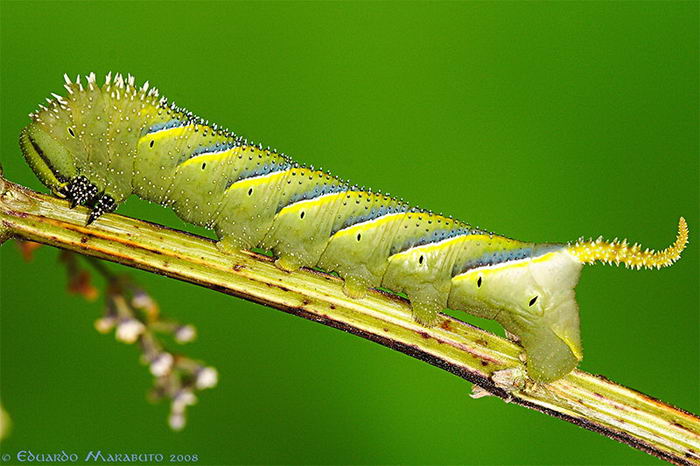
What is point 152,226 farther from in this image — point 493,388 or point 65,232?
point 493,388

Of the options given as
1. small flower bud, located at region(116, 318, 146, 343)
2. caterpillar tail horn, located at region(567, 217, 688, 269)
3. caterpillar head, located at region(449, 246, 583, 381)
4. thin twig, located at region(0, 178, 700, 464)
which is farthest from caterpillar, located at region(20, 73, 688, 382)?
small flower bud, located at region(116, 318, 146, 343)

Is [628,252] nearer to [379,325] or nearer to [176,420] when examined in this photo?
[379,325]

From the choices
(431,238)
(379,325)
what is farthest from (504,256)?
(379,325)

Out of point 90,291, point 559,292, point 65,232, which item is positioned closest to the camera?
point 65,232

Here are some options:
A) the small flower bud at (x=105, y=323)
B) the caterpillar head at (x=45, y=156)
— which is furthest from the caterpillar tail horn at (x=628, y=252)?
the caterpillar head at (x=45, y=156)

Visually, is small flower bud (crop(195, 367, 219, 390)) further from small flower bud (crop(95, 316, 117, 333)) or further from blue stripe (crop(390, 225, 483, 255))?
blue stripe (crop(390, 225, 483, 255))

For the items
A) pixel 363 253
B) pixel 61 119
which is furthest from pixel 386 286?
pixel 61 119
